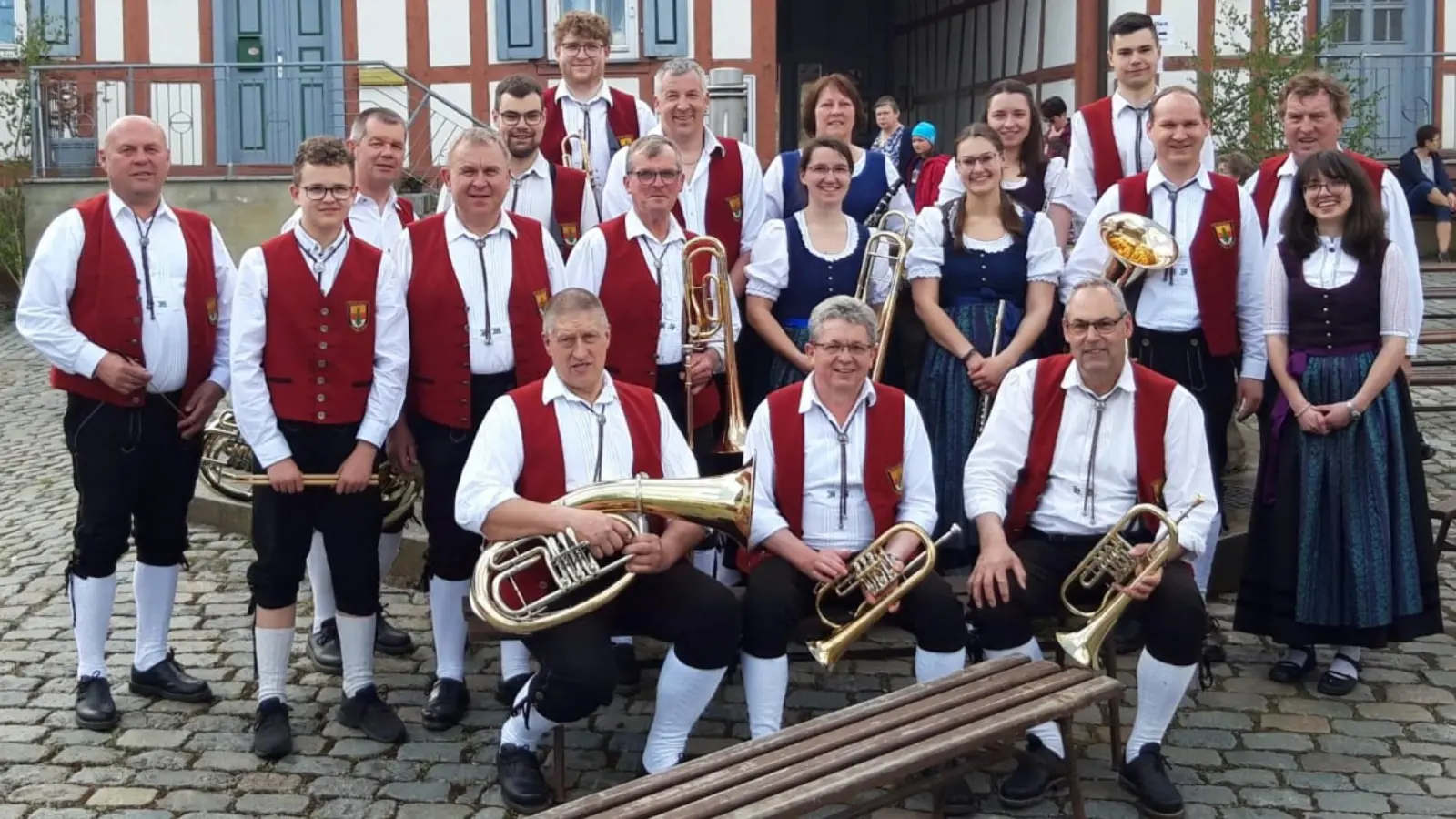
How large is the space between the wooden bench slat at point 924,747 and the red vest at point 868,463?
755 mm

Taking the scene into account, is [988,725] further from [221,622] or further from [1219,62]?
[1219,62]

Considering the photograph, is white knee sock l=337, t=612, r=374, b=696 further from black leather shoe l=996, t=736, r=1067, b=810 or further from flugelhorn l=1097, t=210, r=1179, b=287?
flugelhorn l=1097, t=210, r=1179, b=287

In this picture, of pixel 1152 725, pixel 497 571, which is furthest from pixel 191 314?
pixel 1152 725

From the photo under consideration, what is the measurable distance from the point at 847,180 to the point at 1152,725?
2.12 metres

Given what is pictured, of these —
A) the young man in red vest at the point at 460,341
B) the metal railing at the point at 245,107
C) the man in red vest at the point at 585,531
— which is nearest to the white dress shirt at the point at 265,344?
the young man in red vest at the point at 460,341

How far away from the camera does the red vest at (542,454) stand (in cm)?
409

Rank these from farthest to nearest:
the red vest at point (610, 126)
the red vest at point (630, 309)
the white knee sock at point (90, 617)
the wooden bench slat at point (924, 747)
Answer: the red vest at point (610, 126), the red vest at point (630, 309), the white knee sock at point (90, 617), the wooden bench slat at point (924, 747)

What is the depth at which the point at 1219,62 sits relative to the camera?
13.9 meters

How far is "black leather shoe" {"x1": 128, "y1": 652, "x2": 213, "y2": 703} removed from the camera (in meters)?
4.85

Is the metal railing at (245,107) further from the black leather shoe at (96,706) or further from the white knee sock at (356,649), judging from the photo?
the white knee sock at (356,649)

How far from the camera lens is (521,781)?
414 centimetres

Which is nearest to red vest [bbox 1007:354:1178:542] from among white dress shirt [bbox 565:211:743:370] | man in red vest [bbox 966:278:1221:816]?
man in red vest [bbox 966:278:1221:816]

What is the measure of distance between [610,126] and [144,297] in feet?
6.63

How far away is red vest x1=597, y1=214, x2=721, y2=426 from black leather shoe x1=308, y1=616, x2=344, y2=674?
1315 mm
